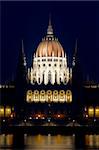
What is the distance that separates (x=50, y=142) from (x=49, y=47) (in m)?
65.3

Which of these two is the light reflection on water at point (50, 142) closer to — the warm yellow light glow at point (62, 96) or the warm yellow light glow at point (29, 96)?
the warm yellow light glow at point (62, 96)

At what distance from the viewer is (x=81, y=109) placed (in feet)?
375

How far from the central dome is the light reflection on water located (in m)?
54.2

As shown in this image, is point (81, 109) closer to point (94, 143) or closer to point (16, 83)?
point (16, 83)

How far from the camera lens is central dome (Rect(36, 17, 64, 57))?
444ft

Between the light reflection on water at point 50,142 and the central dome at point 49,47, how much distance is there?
5419 centimetres

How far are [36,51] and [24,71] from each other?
15.7m

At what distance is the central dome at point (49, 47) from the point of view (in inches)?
5330

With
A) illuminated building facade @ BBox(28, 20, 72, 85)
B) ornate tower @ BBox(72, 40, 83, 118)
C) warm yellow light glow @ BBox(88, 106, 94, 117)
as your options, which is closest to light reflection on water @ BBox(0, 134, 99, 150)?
ornate tower @ BBox(72, 40, 83, 118)

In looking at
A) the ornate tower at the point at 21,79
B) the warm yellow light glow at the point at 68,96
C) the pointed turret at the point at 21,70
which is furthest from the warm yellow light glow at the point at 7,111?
the warm yellow light glow at the point at 68,96

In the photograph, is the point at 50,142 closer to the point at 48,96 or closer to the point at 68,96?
the point at 68,96

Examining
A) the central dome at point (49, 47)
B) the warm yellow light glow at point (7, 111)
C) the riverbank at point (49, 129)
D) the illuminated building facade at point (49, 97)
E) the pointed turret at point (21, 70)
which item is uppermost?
the central dome at point (49, 47)

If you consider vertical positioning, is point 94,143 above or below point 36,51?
below

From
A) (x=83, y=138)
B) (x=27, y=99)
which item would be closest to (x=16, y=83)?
(x=27, y=99)
